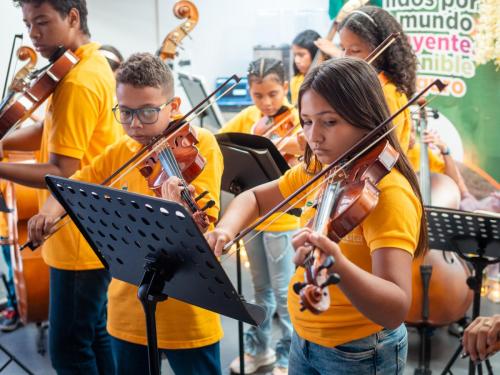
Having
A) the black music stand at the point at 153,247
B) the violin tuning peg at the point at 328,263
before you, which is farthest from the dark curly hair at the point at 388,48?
the violin tuning peg at the point at 328,263

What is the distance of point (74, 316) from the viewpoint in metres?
2.02

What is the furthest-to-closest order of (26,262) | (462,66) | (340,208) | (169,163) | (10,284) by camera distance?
(462,66) < (10,284) < (26,262) < (169,163) < (340,208)

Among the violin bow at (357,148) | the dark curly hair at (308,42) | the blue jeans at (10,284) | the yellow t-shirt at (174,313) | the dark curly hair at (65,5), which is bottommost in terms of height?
the blue jeans at (10,284)

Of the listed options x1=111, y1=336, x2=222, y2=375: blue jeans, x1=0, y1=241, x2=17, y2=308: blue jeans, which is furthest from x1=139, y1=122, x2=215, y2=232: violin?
x1=0, y1=241, x2=17, y2=308: blue jeans

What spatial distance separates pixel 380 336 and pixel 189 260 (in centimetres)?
42

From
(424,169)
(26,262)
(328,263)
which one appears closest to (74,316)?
(26,262)

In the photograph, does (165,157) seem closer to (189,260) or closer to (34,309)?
(189,260)

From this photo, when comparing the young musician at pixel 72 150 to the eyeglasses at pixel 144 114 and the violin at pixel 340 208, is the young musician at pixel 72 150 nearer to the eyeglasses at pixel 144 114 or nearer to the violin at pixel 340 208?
the eyeglasses at pixel 144 114

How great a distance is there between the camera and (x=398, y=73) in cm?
238

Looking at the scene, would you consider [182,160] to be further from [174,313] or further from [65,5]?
[65,5]

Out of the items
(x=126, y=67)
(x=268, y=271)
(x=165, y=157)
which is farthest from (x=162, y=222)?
(x=268, y=271)

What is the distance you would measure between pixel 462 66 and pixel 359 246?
2488 millimetres

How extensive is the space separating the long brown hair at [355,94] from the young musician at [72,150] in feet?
2.68

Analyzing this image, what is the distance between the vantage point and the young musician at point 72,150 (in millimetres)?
1958
